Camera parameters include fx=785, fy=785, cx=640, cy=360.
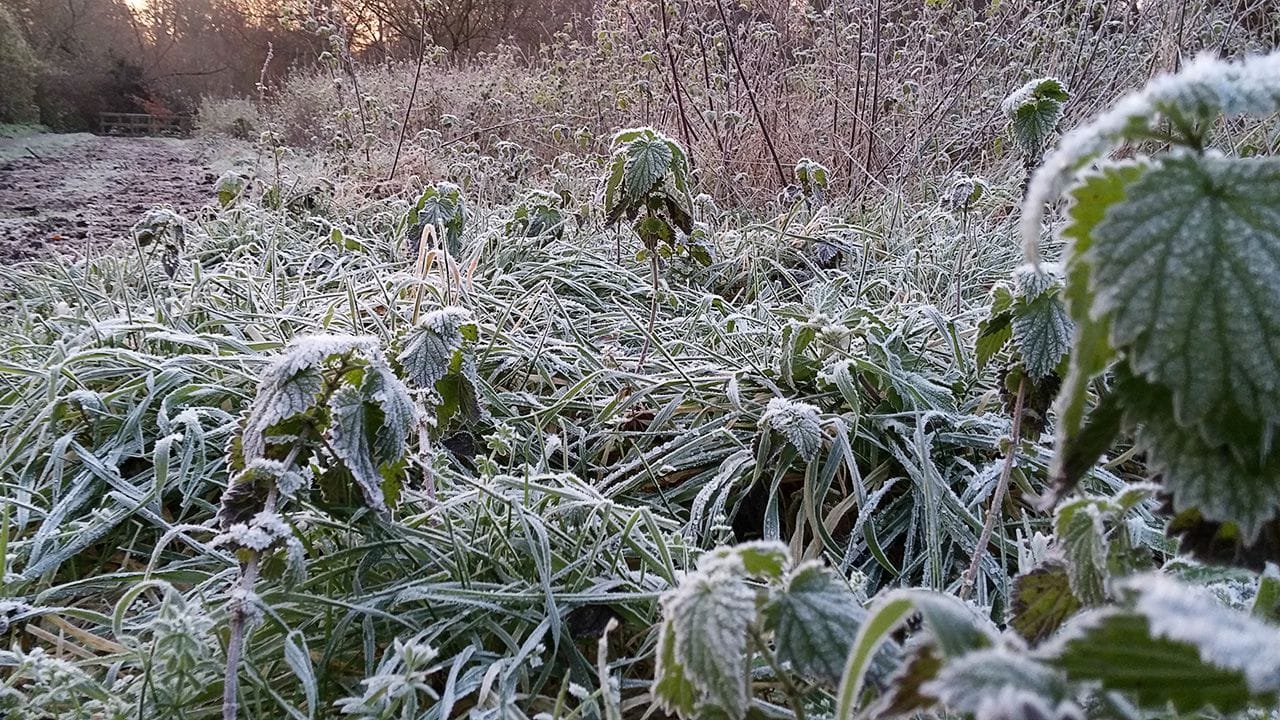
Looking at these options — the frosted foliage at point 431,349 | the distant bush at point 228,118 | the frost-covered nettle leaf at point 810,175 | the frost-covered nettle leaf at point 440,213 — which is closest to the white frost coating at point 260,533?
the frosted foliage at point 431,349

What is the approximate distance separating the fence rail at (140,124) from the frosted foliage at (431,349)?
12.8 metres

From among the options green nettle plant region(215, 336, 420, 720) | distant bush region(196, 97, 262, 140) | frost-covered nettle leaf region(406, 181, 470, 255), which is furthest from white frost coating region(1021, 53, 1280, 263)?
distant bush region(196, 97, 262, 140)

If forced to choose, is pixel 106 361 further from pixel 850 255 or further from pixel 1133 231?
pixel 850 255

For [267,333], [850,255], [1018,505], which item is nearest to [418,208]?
[267,333]

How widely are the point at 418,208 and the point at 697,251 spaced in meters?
0.87

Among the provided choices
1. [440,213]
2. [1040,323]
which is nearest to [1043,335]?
[1040,323]

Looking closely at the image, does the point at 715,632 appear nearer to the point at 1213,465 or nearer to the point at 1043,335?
the point at 1213,465

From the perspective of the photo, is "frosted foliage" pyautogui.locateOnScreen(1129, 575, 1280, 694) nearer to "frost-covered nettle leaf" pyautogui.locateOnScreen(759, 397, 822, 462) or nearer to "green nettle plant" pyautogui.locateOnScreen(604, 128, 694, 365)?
"frost-covered nettle leaf" pyautogui.locateOnScreen(759, 397, 822, 462)

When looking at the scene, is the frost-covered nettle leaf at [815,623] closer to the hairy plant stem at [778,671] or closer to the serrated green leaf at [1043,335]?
the hairy plant stem at [778,671]

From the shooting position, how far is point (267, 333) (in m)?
2.01

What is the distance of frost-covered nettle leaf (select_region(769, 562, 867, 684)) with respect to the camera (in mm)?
560

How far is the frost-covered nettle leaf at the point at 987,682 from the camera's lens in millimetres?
317

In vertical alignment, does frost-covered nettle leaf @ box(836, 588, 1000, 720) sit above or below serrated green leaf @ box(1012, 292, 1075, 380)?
below

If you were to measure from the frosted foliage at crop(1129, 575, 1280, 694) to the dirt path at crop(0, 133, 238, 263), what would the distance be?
3436 mm
